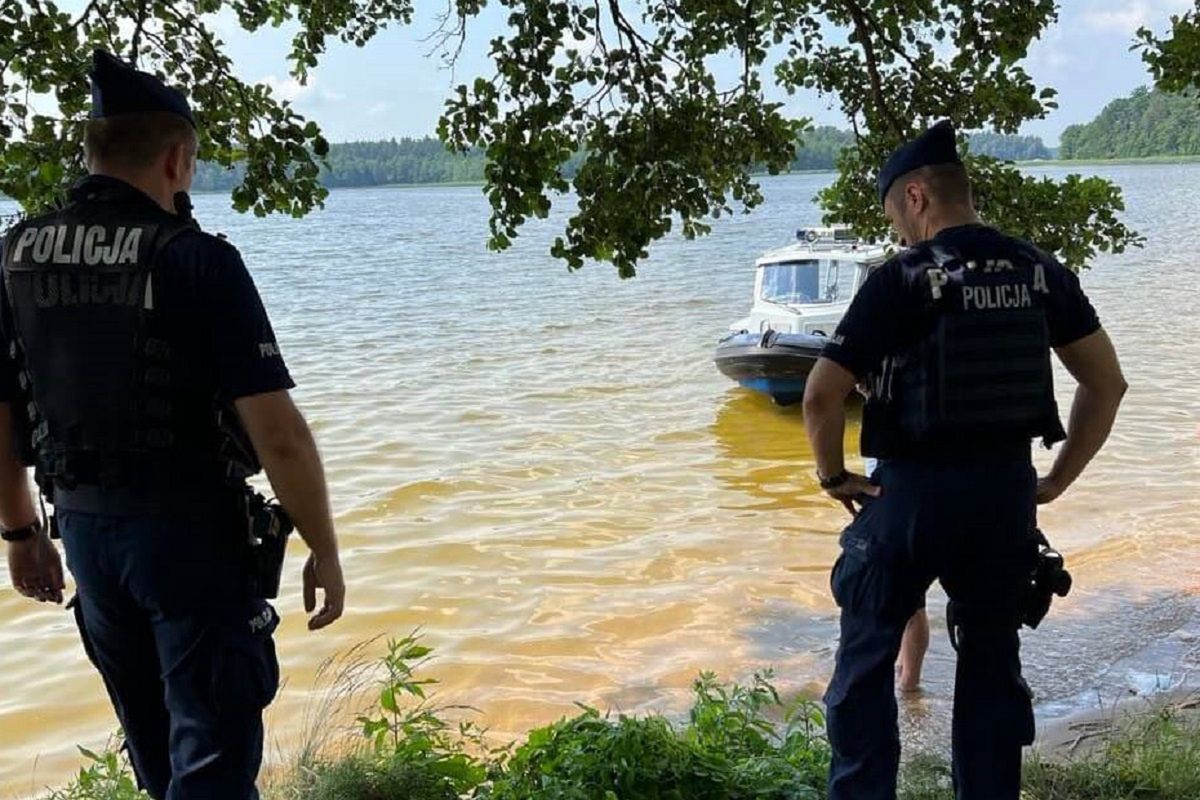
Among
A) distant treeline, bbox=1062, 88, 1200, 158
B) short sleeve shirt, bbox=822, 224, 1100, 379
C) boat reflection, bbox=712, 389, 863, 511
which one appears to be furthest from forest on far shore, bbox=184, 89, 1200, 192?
boat reflection, bbox=712, 389, 863, 511

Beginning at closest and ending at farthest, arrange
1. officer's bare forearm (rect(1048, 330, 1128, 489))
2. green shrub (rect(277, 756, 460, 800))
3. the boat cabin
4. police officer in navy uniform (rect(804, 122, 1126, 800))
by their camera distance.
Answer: police officer in navy uniform (rect(804, 122, 1126, 800))
officer's bare forearm (rect(1048, 330, 1128, 489))
green shrub (rect(277, 756, 460, 800))
the boat cabin

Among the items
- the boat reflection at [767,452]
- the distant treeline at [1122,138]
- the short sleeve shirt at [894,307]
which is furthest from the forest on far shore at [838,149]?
the boat reflection at [767,452]

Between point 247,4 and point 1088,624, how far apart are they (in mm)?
6530

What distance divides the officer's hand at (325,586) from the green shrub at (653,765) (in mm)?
1227

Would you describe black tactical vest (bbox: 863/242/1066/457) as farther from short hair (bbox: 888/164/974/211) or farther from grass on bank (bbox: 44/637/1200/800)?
grass on bank (bbox: 44/637/1200/800)

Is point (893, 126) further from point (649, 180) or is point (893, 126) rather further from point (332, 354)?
point (332, 354)

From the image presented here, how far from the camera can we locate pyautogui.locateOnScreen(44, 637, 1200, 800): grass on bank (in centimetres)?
374

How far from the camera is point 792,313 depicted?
1595 centimetres

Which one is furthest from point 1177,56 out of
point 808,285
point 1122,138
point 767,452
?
point 1122,138

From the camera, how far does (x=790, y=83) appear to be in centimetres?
543

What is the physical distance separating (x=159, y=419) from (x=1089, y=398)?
8.50ft

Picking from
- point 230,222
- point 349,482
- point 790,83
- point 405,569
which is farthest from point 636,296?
point 230,222

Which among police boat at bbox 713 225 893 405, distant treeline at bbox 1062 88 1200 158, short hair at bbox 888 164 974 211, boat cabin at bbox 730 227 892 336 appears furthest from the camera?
distant treeline at bbox 1062 88 1200 158

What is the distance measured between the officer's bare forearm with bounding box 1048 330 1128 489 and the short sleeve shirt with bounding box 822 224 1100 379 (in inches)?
7.7
